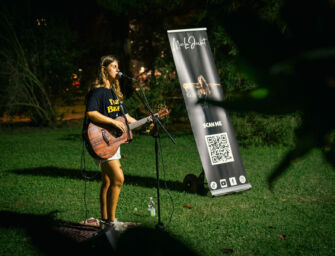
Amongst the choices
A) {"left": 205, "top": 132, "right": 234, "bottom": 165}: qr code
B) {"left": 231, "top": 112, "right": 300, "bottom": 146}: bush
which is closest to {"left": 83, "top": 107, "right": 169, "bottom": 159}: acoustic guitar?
{"left": 205, "top": 132, "right": 234, "bottom": 165}: qr code

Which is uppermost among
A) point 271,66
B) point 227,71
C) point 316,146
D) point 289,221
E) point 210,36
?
point 210,36

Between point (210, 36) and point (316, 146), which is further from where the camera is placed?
point (210, 36)

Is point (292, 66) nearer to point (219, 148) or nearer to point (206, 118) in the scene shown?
point (206, 118)

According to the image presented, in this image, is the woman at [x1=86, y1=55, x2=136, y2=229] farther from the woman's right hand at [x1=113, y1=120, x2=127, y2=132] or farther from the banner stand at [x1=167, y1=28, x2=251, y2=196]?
the banner stand at [x1=167, y1=28, x2=251, y2=196]

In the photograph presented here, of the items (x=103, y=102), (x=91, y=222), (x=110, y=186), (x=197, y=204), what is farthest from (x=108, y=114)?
(x=197, y=204)

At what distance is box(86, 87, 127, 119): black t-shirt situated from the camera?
12.5 feet

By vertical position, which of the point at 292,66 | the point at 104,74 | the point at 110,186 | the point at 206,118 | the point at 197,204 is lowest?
the point at 197,204

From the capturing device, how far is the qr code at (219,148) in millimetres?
5297

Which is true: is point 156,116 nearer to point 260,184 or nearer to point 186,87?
point 186,87

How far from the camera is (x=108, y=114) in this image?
393 centimetres

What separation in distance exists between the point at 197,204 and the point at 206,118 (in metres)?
1.31

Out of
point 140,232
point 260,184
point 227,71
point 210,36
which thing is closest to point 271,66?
point 140,232

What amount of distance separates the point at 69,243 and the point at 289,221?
267 centimetres

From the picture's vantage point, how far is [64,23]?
1546cm
